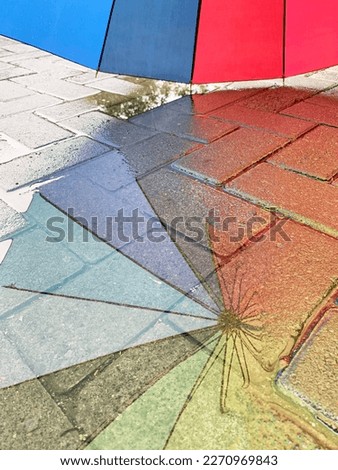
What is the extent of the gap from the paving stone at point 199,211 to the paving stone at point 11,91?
6.59 ft

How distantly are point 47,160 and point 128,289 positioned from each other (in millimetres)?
1340

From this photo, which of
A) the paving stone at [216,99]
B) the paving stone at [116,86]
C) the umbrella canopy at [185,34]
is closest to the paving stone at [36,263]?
the umbrella canopy at [185,34]

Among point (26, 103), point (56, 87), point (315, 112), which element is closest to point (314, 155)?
point (315, 112)

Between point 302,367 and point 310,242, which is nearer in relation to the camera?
point 302,367

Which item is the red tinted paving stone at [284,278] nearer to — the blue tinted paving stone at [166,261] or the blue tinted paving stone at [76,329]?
the blue tinted paving stone at [166,261]

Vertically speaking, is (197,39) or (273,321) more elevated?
(197,39)

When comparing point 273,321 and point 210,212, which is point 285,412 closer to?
point 273,321

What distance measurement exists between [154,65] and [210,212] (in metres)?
1.76

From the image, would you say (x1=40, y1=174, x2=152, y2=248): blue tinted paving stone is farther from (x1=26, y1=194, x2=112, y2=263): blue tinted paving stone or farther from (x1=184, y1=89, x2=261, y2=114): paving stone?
(x1=184, y1=89, x2=261, y2=114): paving stone

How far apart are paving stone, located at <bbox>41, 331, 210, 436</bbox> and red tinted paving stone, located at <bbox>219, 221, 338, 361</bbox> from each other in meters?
0.25

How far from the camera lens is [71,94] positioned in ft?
11.7

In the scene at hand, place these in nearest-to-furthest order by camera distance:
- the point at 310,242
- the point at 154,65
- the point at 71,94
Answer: the point at 310,242 < the point at 154,65 < the point at 71,94

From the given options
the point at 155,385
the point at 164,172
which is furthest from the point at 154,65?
the point at 155,385

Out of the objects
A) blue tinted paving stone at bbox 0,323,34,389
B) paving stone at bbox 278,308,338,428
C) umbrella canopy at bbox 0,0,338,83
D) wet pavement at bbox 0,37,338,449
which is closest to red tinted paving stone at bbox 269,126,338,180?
wet pavement at bbox 0,37,338,449
